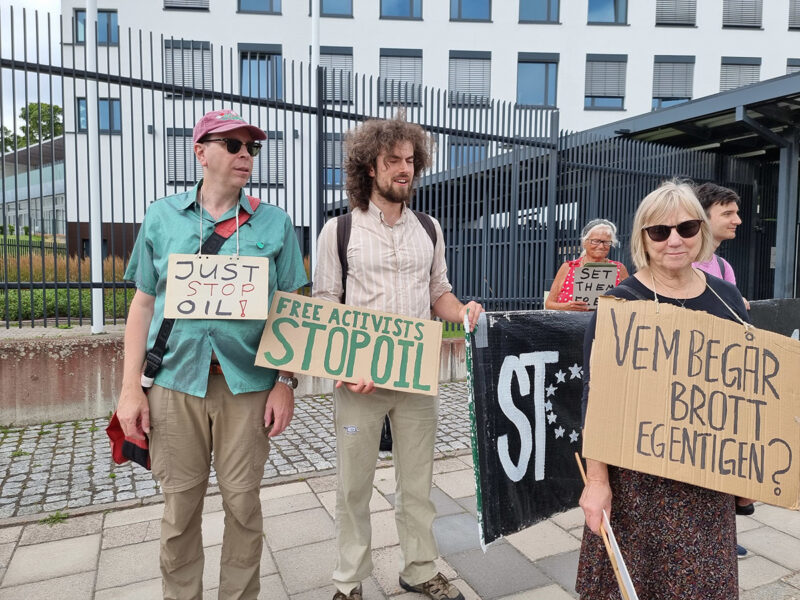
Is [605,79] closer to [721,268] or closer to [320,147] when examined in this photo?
[320,147]

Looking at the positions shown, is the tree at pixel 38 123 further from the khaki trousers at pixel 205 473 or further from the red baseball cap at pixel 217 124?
the khaki trousers at pixel 205 473

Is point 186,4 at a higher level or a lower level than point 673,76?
higher

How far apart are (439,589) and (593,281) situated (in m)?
2.17

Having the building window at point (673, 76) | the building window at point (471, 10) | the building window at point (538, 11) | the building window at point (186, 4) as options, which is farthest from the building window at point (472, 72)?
the building window at point (186, 4)

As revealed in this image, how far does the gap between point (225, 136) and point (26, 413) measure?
4.54 metres

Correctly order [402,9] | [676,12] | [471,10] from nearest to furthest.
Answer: [402,9]
[471,10]
[676,12]

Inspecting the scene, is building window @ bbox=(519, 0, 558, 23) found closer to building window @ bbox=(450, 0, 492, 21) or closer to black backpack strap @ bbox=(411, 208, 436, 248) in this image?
building window @ bbox=(450, 0, 492, 21)

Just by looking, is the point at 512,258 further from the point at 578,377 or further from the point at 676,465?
the point at 676,465

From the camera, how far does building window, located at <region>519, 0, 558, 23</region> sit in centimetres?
2241

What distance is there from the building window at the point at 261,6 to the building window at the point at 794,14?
828 inches

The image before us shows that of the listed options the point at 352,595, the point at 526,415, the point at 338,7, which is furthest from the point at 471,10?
the point at 352,595

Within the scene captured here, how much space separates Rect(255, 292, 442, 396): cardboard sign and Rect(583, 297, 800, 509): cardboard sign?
0.77 meters

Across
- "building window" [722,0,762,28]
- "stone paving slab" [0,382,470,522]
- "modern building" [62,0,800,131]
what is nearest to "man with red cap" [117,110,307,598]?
"stone paving slab" [0,382,470,522]

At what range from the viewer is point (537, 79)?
899 inches
